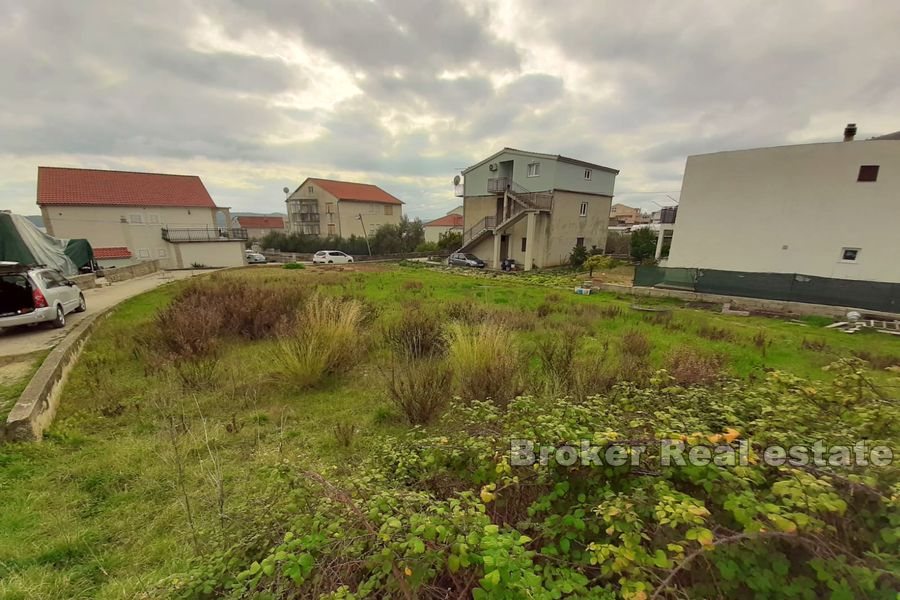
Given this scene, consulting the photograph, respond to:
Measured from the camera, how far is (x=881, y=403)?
208 centimetres

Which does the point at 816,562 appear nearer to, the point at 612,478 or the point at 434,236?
the point at 612,478

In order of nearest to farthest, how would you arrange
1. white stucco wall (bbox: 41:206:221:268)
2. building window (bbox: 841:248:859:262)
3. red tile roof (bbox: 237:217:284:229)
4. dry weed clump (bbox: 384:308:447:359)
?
dry weed clump (bbox: 384:308:447:359), building window (bbox: 841:248:859:262), white stucco wall (bbox: 41:206:221:268), red tile roof (bbox: 237:217:284:229)

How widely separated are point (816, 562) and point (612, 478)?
80cm

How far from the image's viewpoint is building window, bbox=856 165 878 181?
43.3ft

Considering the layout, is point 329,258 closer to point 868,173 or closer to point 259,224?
point 868,173

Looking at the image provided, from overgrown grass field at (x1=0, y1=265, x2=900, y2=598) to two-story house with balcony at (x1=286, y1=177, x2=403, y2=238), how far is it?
41835 mm

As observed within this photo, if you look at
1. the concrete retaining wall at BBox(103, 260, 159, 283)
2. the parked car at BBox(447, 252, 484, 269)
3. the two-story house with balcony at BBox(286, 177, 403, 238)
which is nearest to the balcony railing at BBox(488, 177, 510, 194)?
the parked car at BBox(447, 252, 484, 269)

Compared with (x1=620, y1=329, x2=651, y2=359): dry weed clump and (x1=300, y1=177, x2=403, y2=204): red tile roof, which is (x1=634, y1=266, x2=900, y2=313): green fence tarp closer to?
(x1=620, y1=329, x2=651, y2=359): dry weed clump

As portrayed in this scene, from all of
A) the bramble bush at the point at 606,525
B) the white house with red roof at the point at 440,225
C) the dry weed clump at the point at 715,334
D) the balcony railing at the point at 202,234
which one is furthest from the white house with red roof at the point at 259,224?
the bramble bush at the point at 606,525

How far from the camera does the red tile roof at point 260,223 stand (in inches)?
2475

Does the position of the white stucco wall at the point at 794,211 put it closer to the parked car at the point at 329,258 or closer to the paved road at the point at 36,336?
the paved road at the point at 36,336

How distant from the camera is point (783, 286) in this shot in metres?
12.1

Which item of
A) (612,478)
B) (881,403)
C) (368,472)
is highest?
(881,403)

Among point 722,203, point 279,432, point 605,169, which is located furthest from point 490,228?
point 279,432
